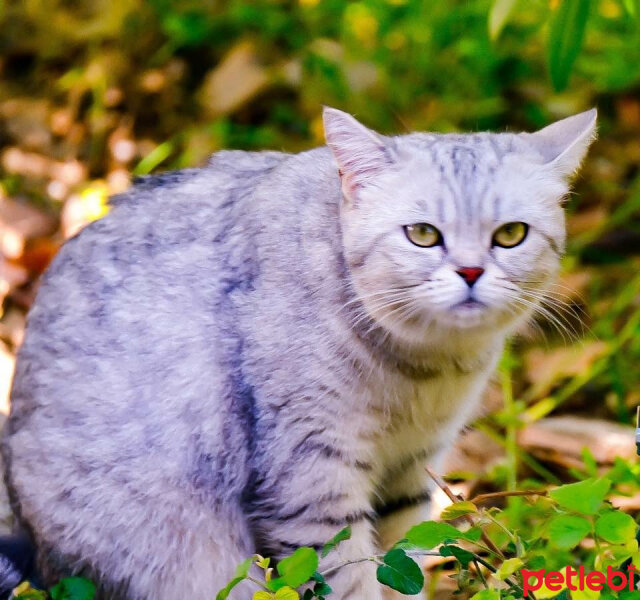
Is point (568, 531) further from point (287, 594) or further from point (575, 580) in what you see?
point (287, 594)

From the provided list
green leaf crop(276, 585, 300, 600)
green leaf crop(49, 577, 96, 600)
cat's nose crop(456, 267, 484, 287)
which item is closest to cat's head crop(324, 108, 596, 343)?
cat's nose crop(456, 267, 484, 287)

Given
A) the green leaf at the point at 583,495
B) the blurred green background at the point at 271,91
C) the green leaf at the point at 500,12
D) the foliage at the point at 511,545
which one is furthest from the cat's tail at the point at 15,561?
the green leaf at the point at 500,12

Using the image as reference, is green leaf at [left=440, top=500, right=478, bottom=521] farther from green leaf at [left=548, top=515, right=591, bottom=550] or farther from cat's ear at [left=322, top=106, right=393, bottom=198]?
cat's ear at [left=322, top=106, right=393, bottom=198]

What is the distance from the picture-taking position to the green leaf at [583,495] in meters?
1.51

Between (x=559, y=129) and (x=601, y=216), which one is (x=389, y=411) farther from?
(x=601, y=216)

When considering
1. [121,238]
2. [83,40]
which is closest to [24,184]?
[83,40]

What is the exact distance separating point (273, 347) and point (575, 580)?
2.47 feet

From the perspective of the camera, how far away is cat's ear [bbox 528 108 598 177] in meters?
1.87

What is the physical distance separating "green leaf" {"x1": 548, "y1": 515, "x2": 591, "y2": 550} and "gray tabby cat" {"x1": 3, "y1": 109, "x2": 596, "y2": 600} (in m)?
0.44

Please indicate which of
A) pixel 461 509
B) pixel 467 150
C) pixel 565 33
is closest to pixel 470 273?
pixel 467 150

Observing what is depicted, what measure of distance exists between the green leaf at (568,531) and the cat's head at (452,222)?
1.42 feet

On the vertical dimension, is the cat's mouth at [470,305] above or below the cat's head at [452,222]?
below

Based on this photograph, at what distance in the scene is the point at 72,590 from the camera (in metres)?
1.89

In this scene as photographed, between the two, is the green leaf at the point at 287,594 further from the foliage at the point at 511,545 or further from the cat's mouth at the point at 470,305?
the cat's mouth at the point at 470,305
